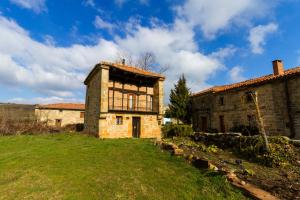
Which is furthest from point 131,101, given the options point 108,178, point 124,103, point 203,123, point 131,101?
point 108,178

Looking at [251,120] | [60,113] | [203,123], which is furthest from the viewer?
[60,113]

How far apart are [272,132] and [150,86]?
11.5 m

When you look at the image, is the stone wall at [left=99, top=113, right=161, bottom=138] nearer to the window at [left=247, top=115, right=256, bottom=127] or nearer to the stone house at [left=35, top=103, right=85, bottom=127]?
the window at [left=247, top=115, right=256, bottom=127]

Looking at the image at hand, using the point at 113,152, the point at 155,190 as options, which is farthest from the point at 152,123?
the point at 155,190

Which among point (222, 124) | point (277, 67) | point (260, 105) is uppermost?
point (277, 67)

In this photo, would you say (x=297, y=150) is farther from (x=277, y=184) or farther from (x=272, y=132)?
(x=272, y=132)

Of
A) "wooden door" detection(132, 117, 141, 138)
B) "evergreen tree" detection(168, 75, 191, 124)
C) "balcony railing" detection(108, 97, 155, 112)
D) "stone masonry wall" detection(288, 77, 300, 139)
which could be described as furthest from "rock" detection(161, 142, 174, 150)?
"evergreen tree" detection(168, 75, 191, 124)

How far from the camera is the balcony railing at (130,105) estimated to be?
59.3ft

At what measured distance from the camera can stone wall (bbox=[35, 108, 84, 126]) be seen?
33.2 metres

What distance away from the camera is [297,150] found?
804cm

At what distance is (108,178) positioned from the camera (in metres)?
6.30

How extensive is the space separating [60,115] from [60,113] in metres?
0.35

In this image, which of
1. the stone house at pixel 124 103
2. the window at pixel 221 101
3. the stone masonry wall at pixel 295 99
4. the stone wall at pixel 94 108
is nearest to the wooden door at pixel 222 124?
the window at pixel 221 101

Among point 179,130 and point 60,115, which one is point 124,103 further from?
point 60,115
